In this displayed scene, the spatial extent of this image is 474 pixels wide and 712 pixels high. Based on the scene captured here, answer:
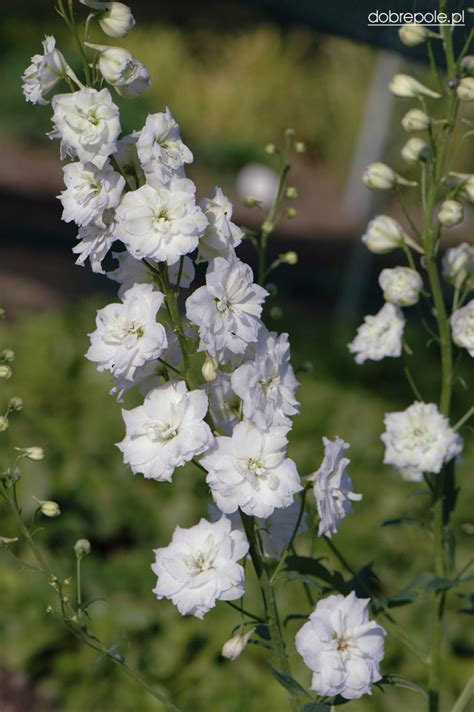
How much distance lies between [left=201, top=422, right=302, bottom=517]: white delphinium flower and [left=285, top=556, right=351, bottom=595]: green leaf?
0.29 meters

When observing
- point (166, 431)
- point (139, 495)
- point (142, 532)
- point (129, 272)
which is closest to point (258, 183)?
point (139, 495)

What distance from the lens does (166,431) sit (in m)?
1.18

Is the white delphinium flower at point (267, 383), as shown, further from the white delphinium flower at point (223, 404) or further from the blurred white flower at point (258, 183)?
the blurred white flower at point (258, 183)

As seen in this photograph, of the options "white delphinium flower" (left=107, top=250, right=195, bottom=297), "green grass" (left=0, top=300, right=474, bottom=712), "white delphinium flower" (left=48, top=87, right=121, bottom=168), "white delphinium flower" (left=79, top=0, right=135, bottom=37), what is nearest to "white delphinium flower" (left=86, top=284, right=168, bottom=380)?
"white delphinium flower" (left=107, top=250, right=195, bottom=297)

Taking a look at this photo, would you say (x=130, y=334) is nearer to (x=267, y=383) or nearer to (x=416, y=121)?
(x=267, y=383)

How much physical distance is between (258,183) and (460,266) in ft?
25.0

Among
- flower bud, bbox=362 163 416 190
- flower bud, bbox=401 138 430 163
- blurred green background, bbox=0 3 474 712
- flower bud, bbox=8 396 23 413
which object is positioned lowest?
blurred green background, bbox=0 3 474 712

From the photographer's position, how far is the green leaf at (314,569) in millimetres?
1445

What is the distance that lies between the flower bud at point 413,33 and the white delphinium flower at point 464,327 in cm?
40

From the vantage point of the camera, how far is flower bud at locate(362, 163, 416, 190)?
65.2 inches

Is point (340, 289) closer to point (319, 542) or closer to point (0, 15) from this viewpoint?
point (319, 542)

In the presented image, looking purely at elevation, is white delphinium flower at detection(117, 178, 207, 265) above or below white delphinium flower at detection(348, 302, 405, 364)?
above

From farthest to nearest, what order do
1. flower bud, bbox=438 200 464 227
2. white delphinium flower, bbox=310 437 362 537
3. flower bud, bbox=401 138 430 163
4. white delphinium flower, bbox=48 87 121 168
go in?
flower bud, bbox=401 138 430 163
flower bud, bbox=438 200 464 227
white delphinium flower, bbox=310 437 362 537
white delphinium flower, bbox=48 87 121 168

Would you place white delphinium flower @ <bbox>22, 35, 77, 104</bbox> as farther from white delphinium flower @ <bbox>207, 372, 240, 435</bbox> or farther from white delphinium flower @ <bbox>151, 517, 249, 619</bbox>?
white delphinium flower @ <bbox>151, 517, 249, 619</bbox>
